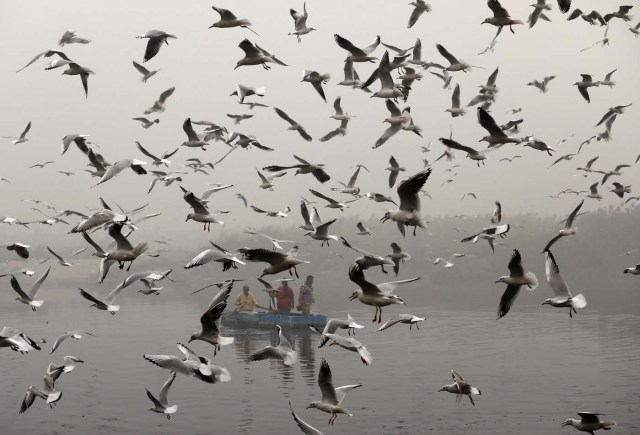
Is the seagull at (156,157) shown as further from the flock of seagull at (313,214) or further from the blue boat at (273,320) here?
the blue boat at (273,320)

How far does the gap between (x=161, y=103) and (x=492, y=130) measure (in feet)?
36.6

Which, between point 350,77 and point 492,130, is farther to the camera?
point 350,77

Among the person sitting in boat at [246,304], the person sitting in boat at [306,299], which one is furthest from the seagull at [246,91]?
the person sitting in boat at [246,304]

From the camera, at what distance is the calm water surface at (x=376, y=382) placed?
2531 cm

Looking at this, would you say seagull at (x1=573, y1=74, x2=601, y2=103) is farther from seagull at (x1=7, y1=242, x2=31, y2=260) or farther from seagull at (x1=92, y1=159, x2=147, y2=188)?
seagull at (x1=7, y1=242, x2=31, y2=260)

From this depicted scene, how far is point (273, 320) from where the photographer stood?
41.5 meters

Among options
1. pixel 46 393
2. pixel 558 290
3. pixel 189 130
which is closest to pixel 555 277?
pixel 558 290

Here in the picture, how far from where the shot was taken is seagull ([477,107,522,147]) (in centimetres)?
1534

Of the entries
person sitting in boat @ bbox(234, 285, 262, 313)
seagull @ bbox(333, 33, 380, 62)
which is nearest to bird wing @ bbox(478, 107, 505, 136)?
seagull @ bbox(333, 33, 380, 62)

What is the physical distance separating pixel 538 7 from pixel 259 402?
582 inches

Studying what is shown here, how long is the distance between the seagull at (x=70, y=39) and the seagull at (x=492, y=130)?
31.0ft

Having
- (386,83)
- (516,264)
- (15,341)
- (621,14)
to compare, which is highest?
(621,14)

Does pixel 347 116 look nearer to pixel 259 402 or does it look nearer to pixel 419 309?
pixel 259 402

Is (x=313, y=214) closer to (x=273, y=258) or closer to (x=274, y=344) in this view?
(x=273, y=258)
